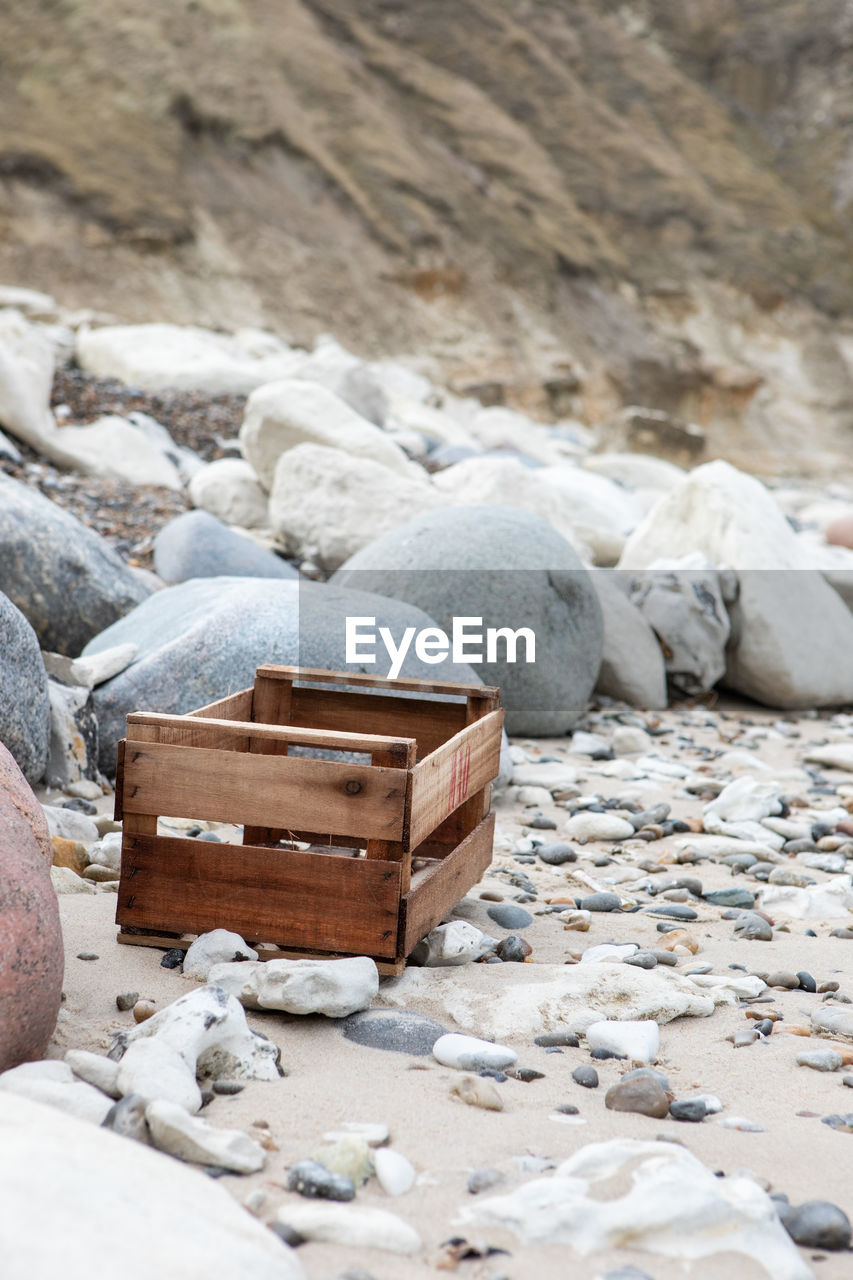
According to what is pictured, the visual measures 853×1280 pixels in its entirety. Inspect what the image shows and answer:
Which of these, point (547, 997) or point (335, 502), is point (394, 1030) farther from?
point (335, 502)

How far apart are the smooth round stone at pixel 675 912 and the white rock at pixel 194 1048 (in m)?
1.60

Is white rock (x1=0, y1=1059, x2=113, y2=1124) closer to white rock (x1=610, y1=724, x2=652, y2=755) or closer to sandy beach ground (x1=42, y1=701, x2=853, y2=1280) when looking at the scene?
sandy beach ground (x1=42, y1=701, x2=853, y2=1280)

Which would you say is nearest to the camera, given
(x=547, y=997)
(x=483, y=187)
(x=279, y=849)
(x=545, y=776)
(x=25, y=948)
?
(x=25, y=948)

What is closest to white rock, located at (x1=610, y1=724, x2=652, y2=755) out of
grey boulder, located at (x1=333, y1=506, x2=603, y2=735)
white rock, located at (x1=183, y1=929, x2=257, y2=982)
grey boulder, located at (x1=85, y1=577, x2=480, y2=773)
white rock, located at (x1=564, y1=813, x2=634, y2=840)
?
grey boulder, located at (x1=333, y1=506, x2=603, y2=735)

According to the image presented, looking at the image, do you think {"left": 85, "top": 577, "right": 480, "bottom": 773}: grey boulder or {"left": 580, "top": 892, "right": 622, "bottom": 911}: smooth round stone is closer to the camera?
{"left": 580, "top": 892, "right": 622, "bottom": 911}: smooth round stone

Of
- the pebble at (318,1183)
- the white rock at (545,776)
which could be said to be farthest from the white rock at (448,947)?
the white rock at (545,776)

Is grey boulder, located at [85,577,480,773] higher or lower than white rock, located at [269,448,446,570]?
lower

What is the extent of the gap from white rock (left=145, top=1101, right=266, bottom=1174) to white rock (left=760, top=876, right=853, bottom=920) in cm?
222

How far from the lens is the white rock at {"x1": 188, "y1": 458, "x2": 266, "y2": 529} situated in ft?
26.0

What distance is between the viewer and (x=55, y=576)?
16.2ft

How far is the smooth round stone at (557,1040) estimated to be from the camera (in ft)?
8.07

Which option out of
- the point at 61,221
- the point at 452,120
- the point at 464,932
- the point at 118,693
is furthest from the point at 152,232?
the point at 464,932

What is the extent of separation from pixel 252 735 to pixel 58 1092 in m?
1.09

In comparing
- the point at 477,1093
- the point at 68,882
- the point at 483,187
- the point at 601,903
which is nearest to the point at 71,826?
the point at 68,882
